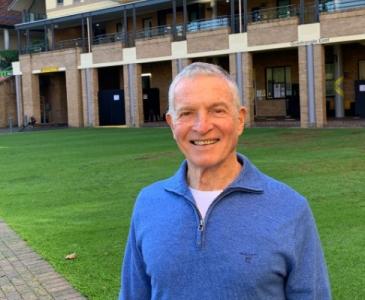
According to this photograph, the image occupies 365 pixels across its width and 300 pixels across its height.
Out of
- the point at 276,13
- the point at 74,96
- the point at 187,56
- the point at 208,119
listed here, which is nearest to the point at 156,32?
the point at 187,56

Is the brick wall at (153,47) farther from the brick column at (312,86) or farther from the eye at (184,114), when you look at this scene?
the eye at (184,114)

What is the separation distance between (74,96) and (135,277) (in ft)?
148

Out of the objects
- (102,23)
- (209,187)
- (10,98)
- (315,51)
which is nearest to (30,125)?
(10,98)

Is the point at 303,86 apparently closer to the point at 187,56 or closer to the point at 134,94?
the point at 187,56

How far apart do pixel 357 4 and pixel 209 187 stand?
30.4 m

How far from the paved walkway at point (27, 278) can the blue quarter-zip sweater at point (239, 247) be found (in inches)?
145

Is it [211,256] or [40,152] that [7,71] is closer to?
[40,152]

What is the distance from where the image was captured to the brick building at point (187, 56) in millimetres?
32875

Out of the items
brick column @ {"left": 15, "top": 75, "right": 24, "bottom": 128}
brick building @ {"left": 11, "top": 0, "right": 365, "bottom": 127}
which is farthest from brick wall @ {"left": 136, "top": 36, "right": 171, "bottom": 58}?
brick column @ {"left": 15, "top": 75, "right": 24, "bottom": 128}

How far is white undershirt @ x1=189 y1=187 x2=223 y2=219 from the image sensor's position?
93.6 inches

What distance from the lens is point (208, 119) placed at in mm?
2414

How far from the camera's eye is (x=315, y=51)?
3234 cm

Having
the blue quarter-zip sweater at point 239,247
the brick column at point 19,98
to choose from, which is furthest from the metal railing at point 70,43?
the blue quarter-zip sweater at point 239,247

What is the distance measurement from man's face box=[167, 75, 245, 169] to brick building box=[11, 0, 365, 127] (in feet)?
97.5
